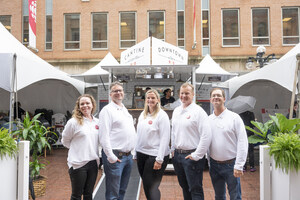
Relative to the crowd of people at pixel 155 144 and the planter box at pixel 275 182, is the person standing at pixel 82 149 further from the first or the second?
the planter box at pixel 275 182

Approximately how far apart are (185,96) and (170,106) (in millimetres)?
3935

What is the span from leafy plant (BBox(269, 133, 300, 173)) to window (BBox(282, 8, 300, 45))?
15.8 metres

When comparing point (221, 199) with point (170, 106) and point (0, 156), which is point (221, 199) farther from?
point (170, 106)

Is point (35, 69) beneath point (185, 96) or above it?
above

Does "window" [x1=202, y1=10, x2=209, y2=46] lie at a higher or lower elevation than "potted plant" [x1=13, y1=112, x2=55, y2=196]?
higher

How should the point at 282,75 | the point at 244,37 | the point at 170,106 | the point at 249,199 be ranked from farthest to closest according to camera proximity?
the point at 244,37 → the point at 170,106 → the point at 282,75 → the point at 249,199

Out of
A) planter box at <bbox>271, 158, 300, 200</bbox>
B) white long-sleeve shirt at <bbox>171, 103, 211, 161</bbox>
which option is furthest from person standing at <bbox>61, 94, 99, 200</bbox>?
planter box at <bbox>271, 158, 300, 200</bbox>

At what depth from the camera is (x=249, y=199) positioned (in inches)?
202

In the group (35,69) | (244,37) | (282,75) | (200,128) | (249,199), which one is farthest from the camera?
(244,37)

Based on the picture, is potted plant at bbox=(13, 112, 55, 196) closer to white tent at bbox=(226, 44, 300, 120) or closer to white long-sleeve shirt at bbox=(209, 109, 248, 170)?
white long-sleeve shirt at bbox=(209, 109, 248, 170)

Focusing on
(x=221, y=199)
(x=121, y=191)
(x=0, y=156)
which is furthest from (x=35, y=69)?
(x=221, y=199)

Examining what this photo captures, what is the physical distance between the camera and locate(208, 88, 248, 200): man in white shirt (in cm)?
340

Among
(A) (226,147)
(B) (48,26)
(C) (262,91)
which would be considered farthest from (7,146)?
(B) (48,26)

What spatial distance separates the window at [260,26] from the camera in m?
17.3
